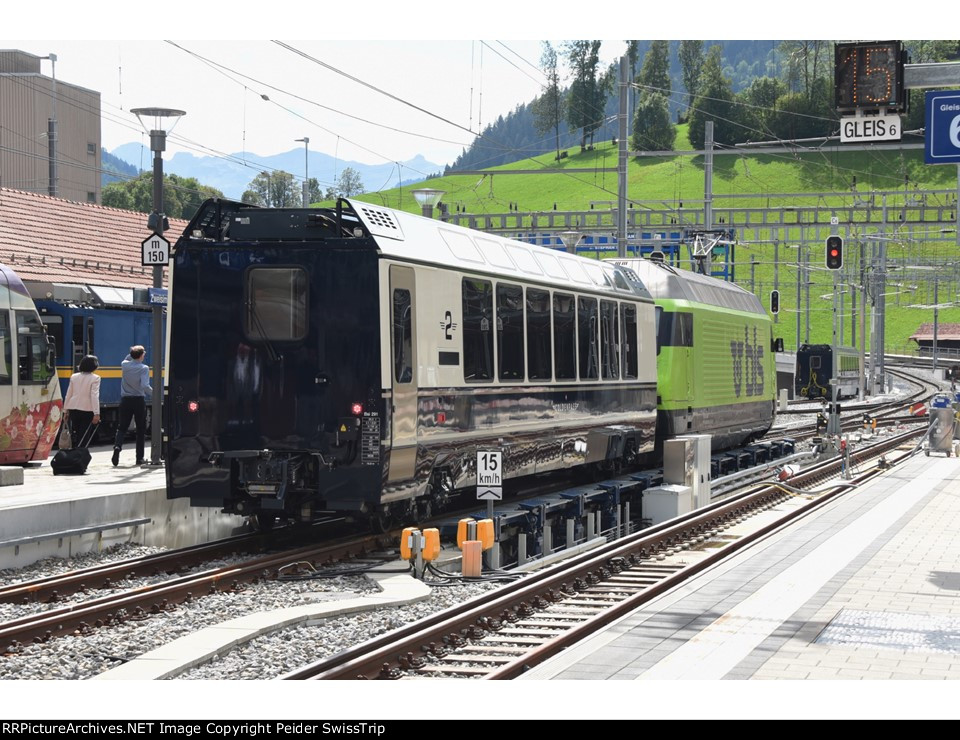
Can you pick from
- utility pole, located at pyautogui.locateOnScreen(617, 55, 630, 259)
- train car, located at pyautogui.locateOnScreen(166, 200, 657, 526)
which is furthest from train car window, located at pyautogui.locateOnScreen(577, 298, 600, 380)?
utility pole, located at pyautogui.locateOnScreen(617, 55, 630, 259)

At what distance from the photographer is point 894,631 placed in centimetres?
1016

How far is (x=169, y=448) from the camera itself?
14.1m

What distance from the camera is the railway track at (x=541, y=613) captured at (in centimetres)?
921

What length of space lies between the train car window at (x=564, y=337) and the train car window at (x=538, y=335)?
261 millimetres

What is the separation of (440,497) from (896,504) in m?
8.77

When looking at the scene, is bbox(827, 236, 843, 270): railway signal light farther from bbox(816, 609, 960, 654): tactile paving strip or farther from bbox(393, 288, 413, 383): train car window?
bbox(816, 609, 960, 654): tactile paving strip

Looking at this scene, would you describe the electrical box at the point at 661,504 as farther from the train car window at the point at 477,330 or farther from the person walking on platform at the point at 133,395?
the person walking on platform at the point at 133,395

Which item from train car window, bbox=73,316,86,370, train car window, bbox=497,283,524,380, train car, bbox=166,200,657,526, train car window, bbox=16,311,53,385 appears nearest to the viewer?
train car, bbox=166,200,657,526

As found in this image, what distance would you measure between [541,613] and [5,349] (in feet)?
34.1

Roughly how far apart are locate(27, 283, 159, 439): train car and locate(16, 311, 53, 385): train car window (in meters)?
6.25

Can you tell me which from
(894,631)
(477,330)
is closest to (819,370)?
(477,330)

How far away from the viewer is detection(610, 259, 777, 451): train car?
23.8 meters

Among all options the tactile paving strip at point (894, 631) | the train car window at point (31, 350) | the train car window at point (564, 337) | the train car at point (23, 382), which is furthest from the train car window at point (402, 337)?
the train car window at point (31, 350)

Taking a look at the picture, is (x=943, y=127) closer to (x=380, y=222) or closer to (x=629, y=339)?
(x=380, y=222)
